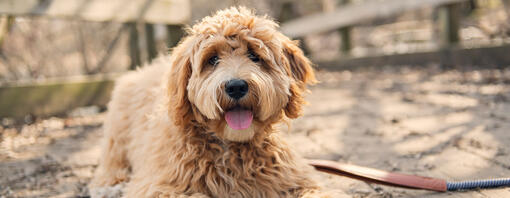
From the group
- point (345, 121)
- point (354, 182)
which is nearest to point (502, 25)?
point (345, 121)

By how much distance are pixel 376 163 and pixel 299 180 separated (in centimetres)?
105

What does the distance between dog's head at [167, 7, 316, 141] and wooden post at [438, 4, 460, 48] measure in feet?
22.3

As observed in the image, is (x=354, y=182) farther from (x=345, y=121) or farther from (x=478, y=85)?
(x=478, y=85)

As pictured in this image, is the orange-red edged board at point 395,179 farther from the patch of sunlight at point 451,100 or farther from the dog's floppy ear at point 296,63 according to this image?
the patch of sunlight at point 451,100

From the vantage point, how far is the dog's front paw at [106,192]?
3.30 meters

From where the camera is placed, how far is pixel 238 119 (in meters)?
2.61

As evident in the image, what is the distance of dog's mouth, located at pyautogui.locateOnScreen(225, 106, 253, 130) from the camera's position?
2.59 metres

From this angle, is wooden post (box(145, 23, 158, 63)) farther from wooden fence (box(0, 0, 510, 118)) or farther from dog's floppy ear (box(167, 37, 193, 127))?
dog's floppy ear (box(167, 37, 193, 127))

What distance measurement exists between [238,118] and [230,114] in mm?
53

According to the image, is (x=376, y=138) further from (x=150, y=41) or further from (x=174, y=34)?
(x=150, y=41)

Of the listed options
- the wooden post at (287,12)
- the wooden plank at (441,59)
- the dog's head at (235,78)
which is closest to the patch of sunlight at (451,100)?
the wooden plank at (441,59)

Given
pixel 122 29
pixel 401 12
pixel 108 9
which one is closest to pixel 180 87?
pixel 108 9

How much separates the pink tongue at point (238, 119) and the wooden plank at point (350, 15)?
695cm

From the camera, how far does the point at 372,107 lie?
5.97 metres
